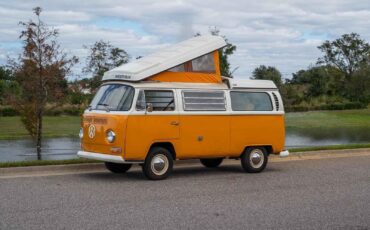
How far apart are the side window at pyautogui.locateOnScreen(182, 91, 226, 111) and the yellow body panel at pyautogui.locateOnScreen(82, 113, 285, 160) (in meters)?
0.19

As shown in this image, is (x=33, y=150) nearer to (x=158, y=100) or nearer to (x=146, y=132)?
(x=158, y=100)

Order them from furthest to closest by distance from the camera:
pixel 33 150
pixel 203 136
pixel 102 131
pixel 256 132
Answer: pixel 33 150 → pixel 256 132 → pixel 203 136 → pixel 102 131

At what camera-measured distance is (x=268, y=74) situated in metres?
56.8

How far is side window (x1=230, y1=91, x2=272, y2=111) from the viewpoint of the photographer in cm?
1423

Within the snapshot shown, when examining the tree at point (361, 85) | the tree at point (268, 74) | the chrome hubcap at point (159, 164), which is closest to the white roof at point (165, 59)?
the chrome hubcap at point (159, 164)

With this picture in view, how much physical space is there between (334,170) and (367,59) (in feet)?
188

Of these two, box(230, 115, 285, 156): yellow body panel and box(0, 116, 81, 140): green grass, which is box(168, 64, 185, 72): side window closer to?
box(230, 115, 285, 156): yellow body panel

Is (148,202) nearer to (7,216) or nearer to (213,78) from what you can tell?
(7,216)

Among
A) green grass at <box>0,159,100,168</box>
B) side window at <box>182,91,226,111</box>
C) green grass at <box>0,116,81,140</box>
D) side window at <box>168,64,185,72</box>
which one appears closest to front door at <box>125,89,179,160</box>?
side window at <box>182,91,226,111</box>

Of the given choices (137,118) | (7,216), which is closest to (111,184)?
(137,118)

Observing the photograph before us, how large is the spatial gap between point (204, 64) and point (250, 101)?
4.48 feet

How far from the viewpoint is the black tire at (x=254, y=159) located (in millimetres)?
14367

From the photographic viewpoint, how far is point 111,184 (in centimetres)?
1213

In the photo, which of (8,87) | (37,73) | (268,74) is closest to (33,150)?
(37,73)
